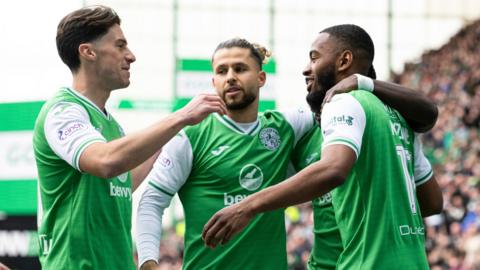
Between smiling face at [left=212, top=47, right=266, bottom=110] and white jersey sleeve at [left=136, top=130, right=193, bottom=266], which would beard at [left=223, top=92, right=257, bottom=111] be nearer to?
smiling face at [left=212, top=47, right=266, bottom=110]

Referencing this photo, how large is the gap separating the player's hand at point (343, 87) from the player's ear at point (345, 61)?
211 mm

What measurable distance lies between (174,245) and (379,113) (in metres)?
23.9

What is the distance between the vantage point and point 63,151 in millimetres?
4754

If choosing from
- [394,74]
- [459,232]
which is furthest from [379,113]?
[394,74]

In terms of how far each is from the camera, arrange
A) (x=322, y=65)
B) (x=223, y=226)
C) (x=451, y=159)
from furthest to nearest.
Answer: (x=451, y=159), (x=322, y=65), (x=223, y=226)

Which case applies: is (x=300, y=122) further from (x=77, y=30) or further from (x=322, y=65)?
(x=77, y=30)

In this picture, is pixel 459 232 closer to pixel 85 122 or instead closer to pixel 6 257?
pixel 6 257

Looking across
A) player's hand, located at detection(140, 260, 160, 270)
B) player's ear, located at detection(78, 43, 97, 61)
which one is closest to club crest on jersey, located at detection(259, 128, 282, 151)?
player's hand, located at detection(140, 260, 160, 270)

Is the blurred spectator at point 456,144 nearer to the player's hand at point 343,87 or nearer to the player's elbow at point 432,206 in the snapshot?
the player's elbow at point 432,206

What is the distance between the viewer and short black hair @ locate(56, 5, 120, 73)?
17.0ft

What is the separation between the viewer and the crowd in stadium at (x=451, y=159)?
15672 mm

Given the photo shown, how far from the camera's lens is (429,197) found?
5320 mm

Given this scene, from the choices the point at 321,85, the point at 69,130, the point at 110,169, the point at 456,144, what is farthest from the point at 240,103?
the point at 456,144

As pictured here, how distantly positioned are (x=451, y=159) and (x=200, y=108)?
15.4 meters
